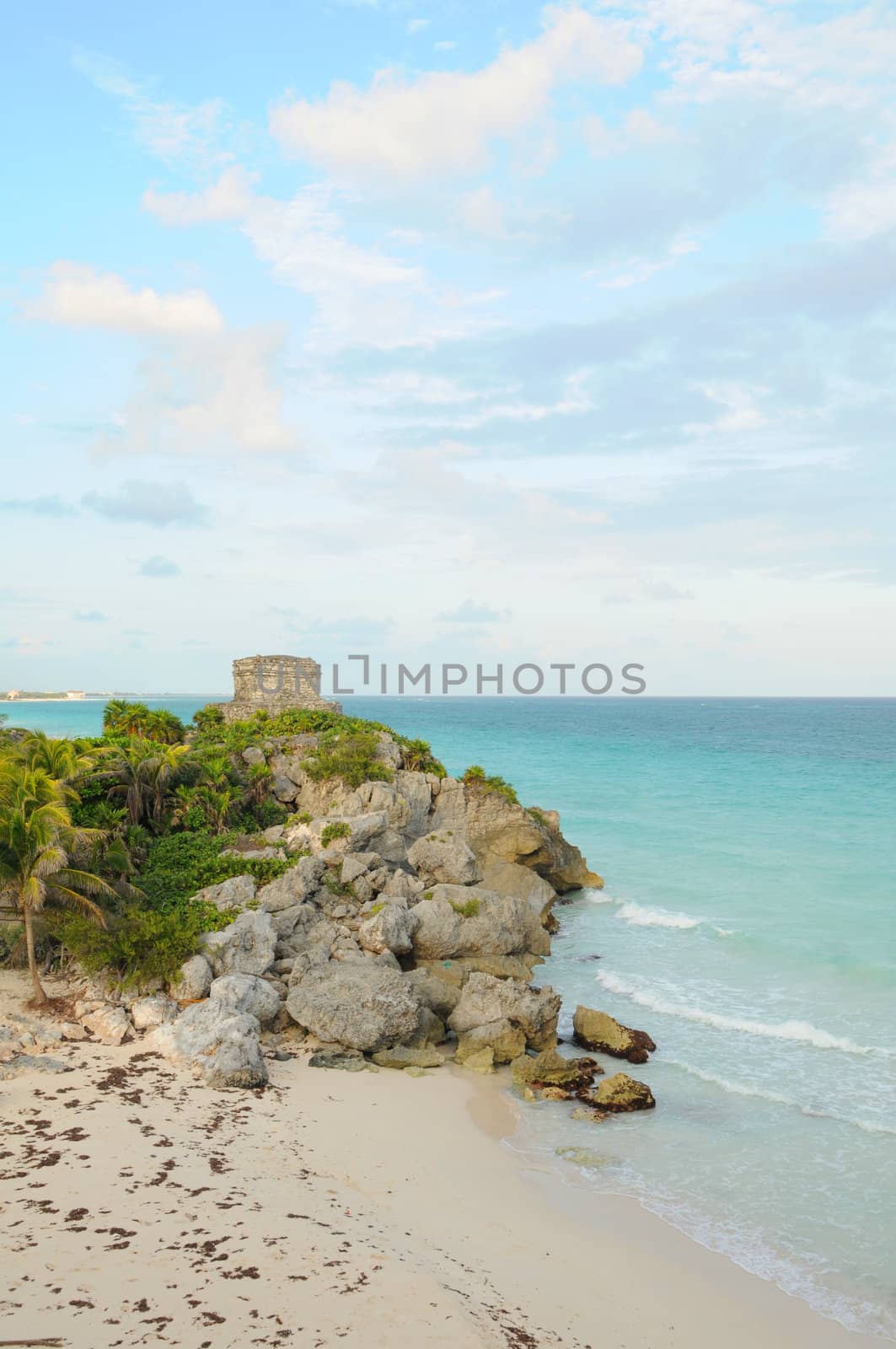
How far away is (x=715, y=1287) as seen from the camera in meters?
9.70

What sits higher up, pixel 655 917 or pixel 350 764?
pixel 350 764

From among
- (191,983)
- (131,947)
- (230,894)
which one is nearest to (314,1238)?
(191,983)

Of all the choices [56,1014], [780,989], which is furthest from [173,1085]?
[780,989]

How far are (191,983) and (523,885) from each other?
11532 millimetres

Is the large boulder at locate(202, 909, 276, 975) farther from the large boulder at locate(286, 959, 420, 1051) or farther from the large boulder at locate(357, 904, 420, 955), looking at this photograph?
the large boulder at locate(357, 904, 420, 955)

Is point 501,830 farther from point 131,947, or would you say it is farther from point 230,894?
point 131,947

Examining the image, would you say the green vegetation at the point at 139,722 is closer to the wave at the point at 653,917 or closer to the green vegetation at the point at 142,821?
the green vegetation at the point at 142,821

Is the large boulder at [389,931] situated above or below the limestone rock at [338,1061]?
above

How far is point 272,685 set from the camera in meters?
36.0

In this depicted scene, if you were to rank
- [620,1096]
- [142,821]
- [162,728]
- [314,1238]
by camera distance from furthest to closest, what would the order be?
1. [162,728]
2. [142,821]
3. [620,1096]
4. [314,1238]

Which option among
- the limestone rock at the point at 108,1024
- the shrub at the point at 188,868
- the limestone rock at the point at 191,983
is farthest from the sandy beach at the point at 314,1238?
the shrub at the point at 188,868

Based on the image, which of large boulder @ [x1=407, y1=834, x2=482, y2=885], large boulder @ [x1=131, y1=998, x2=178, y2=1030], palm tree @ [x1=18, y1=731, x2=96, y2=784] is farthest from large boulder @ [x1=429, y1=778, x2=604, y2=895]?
large boulder @ [x1=131, y1=998, x2=178, y2=1030]

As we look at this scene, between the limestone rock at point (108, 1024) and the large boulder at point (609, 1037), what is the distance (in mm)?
8234

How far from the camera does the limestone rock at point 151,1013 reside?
587 inches
